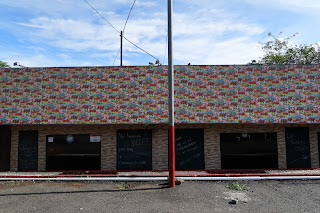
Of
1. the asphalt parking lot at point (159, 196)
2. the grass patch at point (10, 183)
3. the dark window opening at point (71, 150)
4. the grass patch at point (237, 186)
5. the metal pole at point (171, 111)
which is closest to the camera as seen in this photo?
the asphalt parking lot at point (159, 196)

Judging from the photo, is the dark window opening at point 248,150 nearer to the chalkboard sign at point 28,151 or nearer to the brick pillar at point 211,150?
the brick pillar at point 211,150

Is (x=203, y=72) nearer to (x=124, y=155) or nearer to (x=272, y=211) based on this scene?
(x=124, y=155)

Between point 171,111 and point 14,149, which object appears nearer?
point 171,111

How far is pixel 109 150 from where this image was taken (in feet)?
45.9

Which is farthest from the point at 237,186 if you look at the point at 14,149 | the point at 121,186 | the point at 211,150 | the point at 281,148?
the point at 14,149

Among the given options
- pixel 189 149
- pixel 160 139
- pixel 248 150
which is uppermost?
pixel 160 139

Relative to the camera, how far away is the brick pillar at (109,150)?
13898mm

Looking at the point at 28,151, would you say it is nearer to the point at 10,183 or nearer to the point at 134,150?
the point at 10,183

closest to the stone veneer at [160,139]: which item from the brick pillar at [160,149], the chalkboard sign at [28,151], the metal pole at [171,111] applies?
the brick pillar at [160,149]

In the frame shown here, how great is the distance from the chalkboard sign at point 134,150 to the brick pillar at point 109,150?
23cm

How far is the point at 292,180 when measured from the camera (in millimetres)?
9812

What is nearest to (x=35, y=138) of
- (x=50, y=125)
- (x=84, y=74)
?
(x=50, y=125)

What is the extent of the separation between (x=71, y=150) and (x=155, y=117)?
546 cm

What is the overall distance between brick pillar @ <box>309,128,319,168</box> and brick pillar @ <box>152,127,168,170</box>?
835 centimetres
